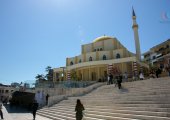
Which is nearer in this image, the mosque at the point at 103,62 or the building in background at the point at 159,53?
the mosque at the point at 103,62

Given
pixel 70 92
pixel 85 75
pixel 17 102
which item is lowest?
pixel 17 102

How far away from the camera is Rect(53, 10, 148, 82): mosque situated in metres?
34.3

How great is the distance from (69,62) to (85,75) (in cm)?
700

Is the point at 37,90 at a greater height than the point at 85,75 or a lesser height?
lesser

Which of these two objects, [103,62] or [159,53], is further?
[159,53]

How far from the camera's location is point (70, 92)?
2370 centimetres

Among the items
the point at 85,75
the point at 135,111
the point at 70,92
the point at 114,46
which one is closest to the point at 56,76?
the point at 85,75

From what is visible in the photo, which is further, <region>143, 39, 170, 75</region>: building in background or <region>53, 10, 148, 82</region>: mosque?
<region>143, 39, 170, 75</region>: building in background

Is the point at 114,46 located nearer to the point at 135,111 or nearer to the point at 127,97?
the point at 127,97

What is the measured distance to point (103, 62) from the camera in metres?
34.8

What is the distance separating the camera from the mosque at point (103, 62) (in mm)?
34344

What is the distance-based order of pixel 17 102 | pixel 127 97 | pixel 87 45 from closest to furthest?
pixel 127 97 → pixel 17 102 → pixel 87 45

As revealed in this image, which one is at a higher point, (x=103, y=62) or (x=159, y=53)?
(x=159, y=53)

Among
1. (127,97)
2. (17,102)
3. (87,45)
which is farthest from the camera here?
(87,45)
